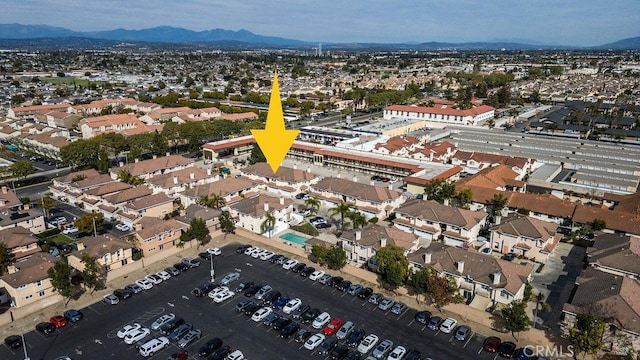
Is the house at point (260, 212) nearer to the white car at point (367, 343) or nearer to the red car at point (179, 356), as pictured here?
the white car at point (367, 343)

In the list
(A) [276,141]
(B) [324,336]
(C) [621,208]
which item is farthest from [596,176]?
(A) [276,141]

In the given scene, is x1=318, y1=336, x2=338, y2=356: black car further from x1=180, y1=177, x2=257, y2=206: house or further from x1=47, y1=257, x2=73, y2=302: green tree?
x1=180, y1=177, x2=257, y2=206: house

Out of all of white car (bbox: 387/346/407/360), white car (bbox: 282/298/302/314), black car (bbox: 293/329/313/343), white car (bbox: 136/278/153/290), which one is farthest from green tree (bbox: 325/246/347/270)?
white car (bbox: 136/278/153/290)

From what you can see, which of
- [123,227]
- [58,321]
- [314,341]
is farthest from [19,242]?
[314,341]

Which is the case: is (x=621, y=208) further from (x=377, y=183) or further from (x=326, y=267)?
(x=326, y=267)

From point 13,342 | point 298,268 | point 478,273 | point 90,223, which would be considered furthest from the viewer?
point 90,223

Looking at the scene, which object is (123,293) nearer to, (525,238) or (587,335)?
(587,335)

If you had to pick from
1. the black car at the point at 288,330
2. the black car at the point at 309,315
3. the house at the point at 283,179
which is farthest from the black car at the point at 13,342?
the house at the point at 283,179
